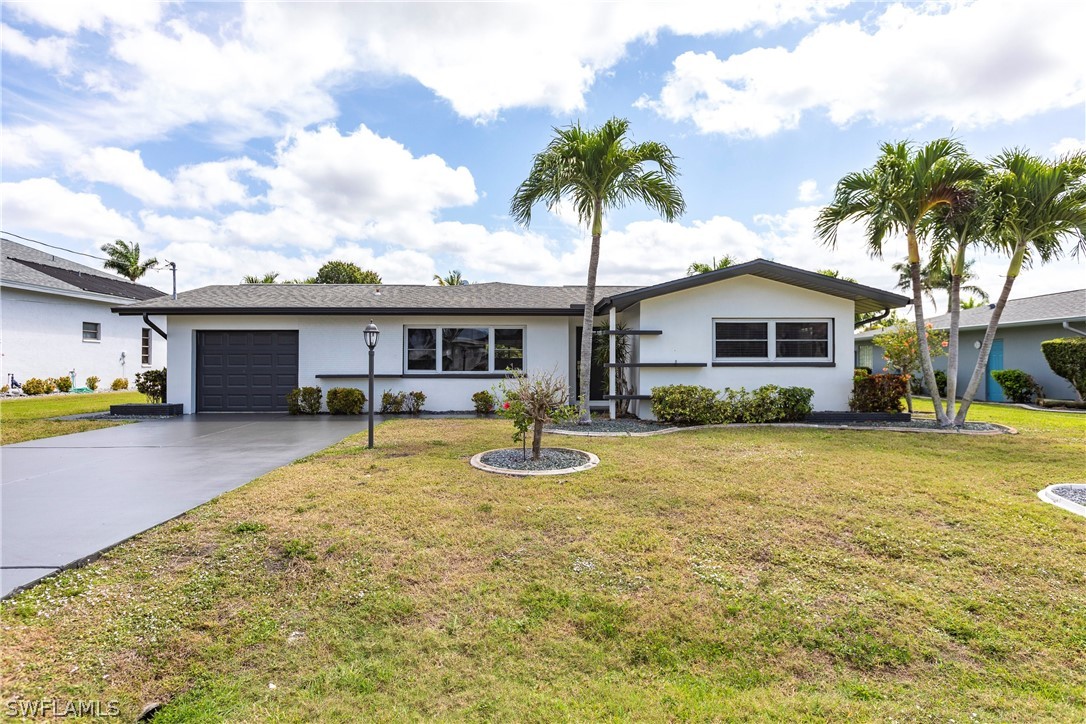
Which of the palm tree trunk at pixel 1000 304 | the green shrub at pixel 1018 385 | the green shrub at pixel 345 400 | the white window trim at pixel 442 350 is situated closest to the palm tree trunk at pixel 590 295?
the white window trim at pixel 442 350

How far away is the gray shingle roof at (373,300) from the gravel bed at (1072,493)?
A: 896 centimetres

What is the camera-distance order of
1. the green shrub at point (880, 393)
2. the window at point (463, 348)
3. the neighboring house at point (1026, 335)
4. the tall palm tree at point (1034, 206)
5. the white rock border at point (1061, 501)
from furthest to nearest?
the neighboring house at point (1026, 335) → the window at point (463, 348) → the green shrub at point (880, 393) → the tall palm tree at point (1034, 206) → the white rock border at point (1061, 501)

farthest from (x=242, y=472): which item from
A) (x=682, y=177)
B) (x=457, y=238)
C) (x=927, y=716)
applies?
(x=457, y=238)

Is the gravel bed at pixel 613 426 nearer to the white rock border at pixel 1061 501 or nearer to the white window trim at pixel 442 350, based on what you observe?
the white window trim at pixel 442 350

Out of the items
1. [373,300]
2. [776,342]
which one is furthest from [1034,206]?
[373,300]

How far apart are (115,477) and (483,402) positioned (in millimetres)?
7543

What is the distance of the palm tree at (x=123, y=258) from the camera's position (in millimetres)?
32812

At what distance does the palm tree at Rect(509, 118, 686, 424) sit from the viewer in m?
9.70

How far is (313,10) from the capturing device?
781cm

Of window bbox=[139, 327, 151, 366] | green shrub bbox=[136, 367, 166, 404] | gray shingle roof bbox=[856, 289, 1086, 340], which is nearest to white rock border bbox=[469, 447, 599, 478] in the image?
green shrub bbox=[136, 367, 166, 404]

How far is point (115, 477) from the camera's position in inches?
234

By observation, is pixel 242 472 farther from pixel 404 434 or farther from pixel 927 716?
pixel 927 716

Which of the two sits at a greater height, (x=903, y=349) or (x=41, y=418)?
(x=903, y=349)

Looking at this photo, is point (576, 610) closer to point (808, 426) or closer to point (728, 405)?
point (728, 405)
